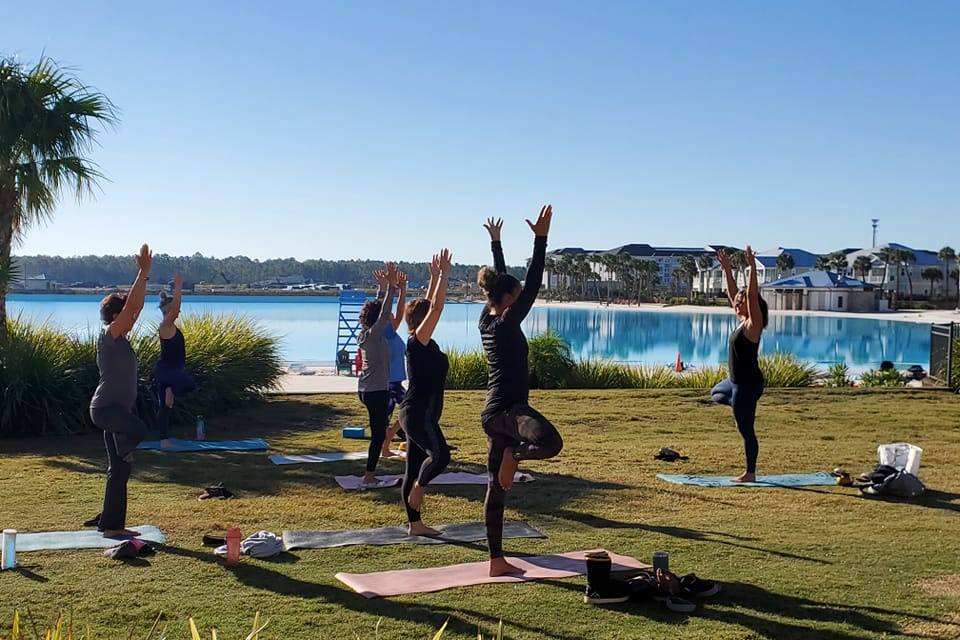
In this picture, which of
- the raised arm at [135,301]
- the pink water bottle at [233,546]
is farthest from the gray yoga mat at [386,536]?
the raised arm at [135,301]

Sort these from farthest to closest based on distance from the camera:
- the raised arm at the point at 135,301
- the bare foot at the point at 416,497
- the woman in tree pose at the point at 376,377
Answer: the woman in tree pose at the point at 376,377
the bare foot at the point at 416,497
the raised arm at the point at 135,301

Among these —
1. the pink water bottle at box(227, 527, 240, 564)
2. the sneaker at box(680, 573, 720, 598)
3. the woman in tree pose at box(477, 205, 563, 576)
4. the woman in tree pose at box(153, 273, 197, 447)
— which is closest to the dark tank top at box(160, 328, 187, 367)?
Answer: the woman in tree pose at box(153, 273, 197, 447)

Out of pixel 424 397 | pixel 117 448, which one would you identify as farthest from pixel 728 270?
pixel 117 448

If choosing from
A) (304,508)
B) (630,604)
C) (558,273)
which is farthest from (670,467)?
(558,273)

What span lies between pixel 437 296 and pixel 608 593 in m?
2.39

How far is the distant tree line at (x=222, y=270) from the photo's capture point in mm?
124812

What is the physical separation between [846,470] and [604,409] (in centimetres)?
558

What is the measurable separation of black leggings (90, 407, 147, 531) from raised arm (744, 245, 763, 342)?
16.8 feet

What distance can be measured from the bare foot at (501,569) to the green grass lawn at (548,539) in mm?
169

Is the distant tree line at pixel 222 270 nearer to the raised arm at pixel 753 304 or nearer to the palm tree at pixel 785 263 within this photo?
the palm tree at pixel 785 263

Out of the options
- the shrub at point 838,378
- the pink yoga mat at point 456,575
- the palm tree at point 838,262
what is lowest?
the pink yoga mat at point 456,575

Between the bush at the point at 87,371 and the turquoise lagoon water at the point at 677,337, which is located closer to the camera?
the bush at the point at 87,371

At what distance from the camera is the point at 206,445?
38.0 ft

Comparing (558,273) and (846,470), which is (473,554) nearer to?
(846,470)
